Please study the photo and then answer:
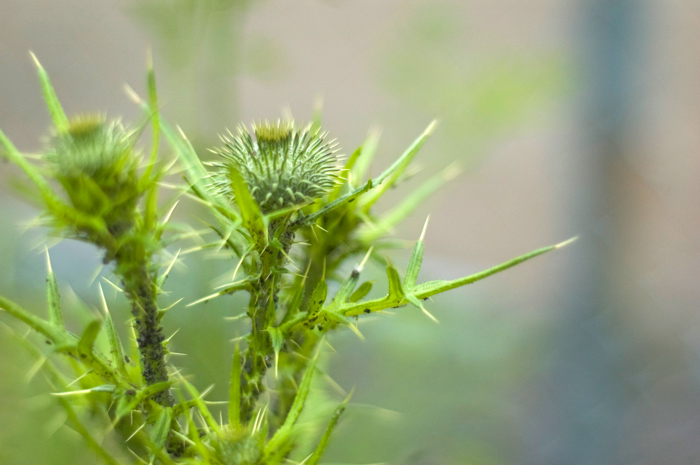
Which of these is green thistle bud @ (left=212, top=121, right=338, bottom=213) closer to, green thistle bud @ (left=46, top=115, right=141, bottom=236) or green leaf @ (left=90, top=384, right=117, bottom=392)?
green thistle bud @ (left=46, top=115, right=141, bottom=236)

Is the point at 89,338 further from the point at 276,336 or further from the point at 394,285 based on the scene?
the point at 394,285

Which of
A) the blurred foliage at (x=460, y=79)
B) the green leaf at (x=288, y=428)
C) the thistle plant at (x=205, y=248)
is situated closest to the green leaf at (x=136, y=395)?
the thistle plant at (x=205, y=248)

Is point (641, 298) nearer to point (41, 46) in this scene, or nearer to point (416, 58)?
point (416, 58)

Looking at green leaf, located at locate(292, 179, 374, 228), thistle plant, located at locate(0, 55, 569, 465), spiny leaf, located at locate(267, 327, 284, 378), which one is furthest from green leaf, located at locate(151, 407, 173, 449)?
green leaf, located at locate(292, 179, 374, 228)

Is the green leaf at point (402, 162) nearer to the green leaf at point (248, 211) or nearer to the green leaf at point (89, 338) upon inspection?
the green leaf at point (248, 211)

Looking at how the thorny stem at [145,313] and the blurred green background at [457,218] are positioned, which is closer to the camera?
the thorny stem at [145,313]

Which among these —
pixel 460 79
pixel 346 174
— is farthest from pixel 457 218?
pixel 346 174

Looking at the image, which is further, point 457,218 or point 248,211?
point 457,218
